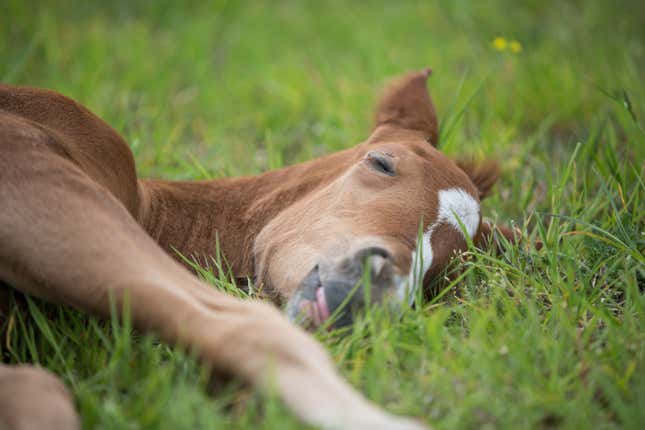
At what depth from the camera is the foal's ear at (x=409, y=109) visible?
118 inches

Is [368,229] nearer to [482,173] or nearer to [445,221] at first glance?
[445,221]

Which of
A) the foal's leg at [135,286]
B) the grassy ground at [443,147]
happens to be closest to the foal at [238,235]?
the foal's leg at [135,286]

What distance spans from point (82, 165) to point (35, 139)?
0.18 m

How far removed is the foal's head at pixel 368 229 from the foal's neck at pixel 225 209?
7 centimetres

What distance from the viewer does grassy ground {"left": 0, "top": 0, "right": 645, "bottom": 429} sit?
1801mm

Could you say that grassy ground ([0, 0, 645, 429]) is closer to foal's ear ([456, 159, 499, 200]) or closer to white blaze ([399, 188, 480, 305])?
white blaze ([399, 188, 480, 305])

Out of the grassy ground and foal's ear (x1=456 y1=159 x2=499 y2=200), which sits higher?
foal's ear (x1=456 y1=159 x2=499 y2=200)

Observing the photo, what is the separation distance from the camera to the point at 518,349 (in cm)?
193

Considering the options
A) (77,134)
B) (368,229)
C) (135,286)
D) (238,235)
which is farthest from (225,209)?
(135,286)

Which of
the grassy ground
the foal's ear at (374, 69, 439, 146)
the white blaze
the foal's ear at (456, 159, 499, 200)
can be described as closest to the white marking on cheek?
the white blaze

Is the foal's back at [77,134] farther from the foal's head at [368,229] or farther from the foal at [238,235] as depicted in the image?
the foal's head at [368,229]

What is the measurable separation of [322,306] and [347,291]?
93 mm

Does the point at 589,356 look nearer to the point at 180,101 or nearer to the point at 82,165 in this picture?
the point at 82,165

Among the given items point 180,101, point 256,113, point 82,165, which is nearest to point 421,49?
point 256,113
